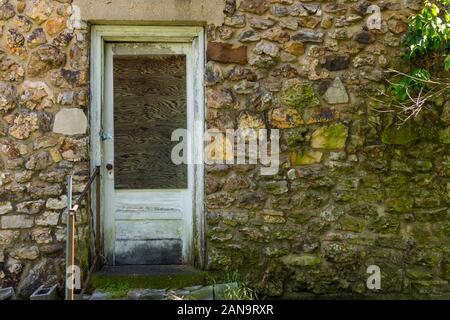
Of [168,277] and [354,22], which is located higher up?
[354,22]

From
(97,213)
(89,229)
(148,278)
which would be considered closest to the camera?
(148,278)

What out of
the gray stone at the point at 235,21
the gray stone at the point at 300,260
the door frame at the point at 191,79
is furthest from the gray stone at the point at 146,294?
the gray stone at the point at 235,21

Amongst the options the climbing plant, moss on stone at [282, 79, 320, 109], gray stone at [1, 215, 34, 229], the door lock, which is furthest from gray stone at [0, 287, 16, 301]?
the climbing plant

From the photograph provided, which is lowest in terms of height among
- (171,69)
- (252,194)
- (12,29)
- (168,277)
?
(168,277)

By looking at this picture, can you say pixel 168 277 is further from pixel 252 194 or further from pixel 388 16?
pixel 388 16

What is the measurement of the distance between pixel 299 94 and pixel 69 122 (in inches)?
75.4

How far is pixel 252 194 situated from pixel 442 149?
5.36 ft

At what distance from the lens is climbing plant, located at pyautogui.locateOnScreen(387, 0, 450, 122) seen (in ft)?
13.4

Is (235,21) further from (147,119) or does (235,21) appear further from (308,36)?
(147,119)

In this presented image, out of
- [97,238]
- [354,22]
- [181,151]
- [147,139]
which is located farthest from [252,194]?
[354,22]

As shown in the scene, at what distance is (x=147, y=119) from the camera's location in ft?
15.6

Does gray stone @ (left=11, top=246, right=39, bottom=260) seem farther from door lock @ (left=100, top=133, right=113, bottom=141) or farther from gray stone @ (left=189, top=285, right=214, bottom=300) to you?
gray stone @ (left=189, top=285, right=214, bottom=300)

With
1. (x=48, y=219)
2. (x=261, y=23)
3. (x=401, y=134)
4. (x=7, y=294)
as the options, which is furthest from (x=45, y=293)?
(x=401, y=134)

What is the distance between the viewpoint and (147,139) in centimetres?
475
